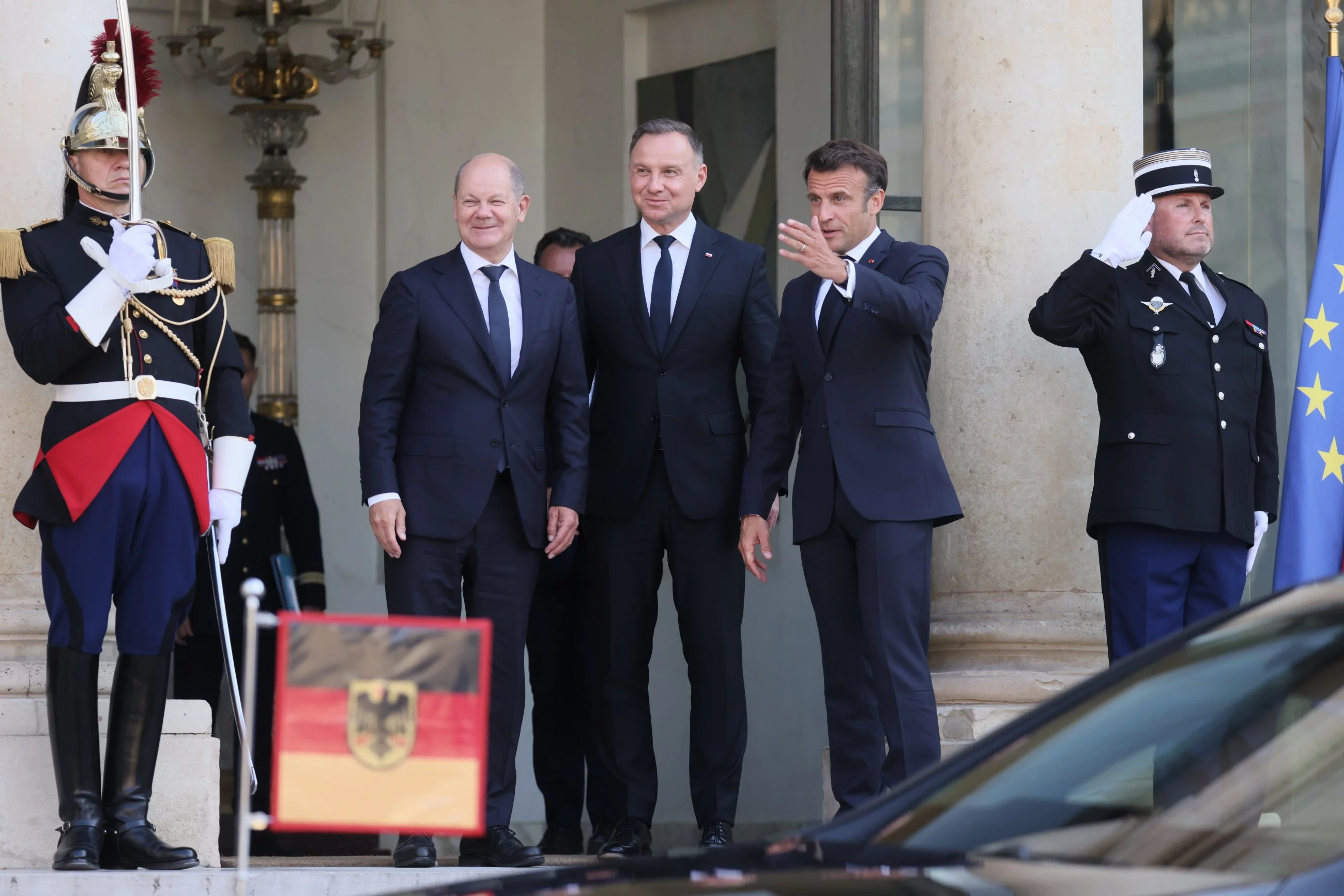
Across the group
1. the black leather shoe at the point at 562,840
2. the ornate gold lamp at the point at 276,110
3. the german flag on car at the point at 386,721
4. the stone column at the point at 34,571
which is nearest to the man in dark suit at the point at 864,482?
the black leather shoe at the point at 562,840

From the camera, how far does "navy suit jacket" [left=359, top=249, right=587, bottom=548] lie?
5719 millimetres

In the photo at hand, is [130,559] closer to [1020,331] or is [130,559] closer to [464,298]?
[464,298]

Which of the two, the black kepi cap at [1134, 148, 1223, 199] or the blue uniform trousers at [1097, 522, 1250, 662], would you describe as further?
the black kepi cap at [1134, 148, 1223, 199]

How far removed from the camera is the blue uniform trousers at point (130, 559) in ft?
17.0

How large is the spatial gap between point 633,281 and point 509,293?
1.35ft

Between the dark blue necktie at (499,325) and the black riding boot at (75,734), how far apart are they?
1.37 m

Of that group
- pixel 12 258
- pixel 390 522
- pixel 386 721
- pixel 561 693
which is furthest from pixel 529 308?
pixel 386 721

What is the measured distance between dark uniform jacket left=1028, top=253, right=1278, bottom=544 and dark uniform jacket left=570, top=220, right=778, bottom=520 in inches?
35.6

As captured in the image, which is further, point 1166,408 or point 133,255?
point 1166,408

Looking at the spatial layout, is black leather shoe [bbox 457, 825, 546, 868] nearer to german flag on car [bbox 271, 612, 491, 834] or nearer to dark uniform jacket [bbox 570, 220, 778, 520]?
dark uniform jacket [bbox 570, 220, 778, 520]

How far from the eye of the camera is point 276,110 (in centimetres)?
941

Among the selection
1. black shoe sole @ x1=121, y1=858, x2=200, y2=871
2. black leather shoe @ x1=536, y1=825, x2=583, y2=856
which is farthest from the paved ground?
black leather shoe @ x1=536, y1=825, x2=583, y2=856

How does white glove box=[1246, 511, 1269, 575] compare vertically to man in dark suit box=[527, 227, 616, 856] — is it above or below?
above

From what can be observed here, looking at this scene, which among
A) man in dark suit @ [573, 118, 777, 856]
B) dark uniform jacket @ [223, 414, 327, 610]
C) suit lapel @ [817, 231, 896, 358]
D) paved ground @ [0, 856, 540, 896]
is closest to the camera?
paved ground @ [0, 856, 540, 896]
